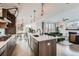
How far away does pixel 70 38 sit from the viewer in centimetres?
252

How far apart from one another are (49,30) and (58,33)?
0.20 m

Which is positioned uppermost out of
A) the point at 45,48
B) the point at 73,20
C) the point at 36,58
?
the point at 73,20

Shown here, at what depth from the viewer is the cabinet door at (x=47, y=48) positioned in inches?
101

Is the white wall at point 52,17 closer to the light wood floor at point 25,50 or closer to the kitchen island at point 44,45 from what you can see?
the kitchen island at point 44,45

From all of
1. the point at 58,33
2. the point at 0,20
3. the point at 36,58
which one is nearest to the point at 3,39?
the point at 0,20

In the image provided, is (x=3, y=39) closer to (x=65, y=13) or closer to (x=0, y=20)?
(x=0, y=20)

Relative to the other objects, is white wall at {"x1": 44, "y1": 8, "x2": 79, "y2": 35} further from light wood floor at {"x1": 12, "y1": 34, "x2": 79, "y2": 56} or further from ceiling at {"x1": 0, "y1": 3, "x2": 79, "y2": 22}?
light wood floor at {"x1": 12, "y1": 34, "x2": 79, "y2": 56}

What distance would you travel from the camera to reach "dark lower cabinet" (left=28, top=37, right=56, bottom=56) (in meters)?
2.57

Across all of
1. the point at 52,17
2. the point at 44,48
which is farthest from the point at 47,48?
the point at 52,17

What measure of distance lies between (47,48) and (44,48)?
0.06 m

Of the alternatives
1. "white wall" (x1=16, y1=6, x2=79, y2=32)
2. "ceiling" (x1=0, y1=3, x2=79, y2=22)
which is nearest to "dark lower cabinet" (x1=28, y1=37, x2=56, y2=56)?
"white wall" (x1=16, y1=6, x2=79, y2=32)

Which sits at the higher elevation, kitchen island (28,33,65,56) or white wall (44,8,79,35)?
white wall (44,8,79,35)

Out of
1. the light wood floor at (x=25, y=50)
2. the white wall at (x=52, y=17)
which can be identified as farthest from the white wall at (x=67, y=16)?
Answer: the light wood floor at (x=25, y=50)

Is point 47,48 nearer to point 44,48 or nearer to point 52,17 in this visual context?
point 44,48
